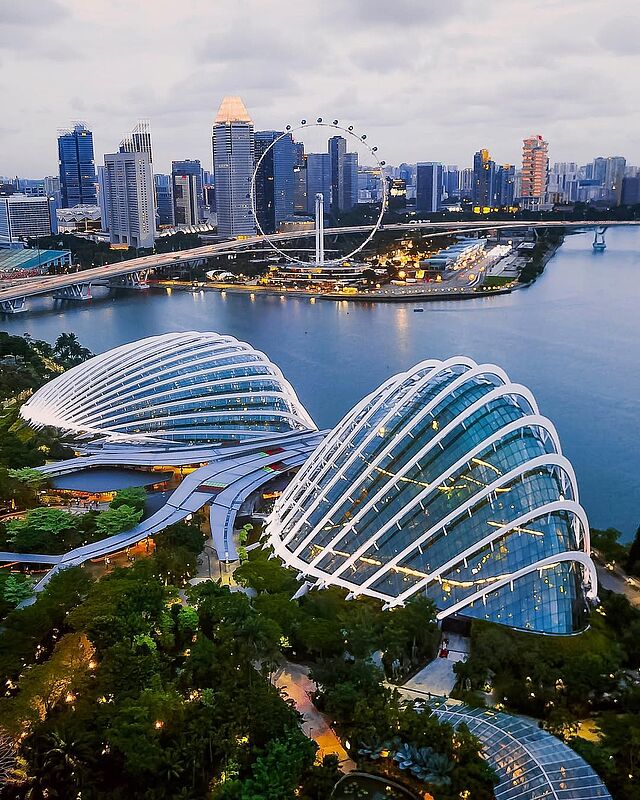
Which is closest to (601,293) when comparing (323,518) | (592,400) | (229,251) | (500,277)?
(500,277)

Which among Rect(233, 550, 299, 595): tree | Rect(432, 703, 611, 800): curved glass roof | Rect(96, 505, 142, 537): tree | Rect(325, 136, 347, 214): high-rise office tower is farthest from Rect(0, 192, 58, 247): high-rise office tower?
Rect(432, 703, 611, 800): curved glass roof

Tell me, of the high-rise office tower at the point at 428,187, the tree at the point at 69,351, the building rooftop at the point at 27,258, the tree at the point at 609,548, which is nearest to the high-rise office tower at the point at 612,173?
the high-rise office tower at the point at 428,187

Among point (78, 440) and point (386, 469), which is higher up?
point (386, 469)

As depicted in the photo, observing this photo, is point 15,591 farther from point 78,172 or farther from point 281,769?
point 78,172

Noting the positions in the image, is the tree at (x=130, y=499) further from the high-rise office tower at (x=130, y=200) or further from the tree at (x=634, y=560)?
the high-rise office tower at (x=130, y=200)

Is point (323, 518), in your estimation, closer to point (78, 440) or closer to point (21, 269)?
point (78, 440)

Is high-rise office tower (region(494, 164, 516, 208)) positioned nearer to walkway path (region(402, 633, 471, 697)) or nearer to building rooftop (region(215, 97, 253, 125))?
building rooftop (region(215, 97, 253, 125))
